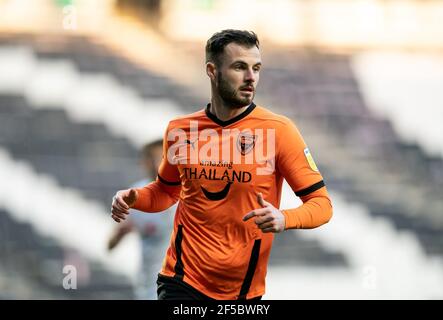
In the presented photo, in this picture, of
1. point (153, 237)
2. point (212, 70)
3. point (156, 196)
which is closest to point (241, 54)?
point (212, 70)

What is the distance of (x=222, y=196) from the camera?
15.3 feet

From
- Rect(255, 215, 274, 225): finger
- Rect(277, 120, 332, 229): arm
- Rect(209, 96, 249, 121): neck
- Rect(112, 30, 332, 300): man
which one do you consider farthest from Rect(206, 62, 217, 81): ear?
Rect(255, 215, 274, 225): finger

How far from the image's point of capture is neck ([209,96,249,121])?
4797 millimetres

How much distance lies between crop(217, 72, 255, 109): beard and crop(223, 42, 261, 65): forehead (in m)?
0.11

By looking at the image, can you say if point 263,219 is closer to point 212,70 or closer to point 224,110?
point 224,110

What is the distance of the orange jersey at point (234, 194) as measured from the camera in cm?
463

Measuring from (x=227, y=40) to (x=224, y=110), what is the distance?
0.35 m

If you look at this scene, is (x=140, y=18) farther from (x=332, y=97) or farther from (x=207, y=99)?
(x=332, y=97)

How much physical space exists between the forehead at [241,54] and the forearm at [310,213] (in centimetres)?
71

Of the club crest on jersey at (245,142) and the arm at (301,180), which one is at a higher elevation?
the club crest on jersey at (245,142)

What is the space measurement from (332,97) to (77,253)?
2.92 m

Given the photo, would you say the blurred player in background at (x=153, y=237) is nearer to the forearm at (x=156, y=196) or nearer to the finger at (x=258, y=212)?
the forearm at (x=156, y=196)

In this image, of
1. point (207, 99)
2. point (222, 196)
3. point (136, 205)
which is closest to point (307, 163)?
point (222, 196)

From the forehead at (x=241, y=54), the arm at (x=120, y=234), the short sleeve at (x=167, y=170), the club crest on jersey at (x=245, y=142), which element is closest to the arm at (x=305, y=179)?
the club crest on jersey at (x=245, y=142)
